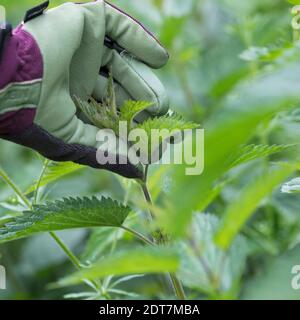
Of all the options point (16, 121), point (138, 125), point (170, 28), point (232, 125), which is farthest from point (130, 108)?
point (170, 28)

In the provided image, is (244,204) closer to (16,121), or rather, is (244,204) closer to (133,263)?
(133,263)

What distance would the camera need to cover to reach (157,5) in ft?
6.18

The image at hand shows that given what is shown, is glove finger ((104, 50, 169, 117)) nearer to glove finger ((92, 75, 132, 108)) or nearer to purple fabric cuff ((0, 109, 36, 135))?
glove finger ((92, 75, 132, 108))

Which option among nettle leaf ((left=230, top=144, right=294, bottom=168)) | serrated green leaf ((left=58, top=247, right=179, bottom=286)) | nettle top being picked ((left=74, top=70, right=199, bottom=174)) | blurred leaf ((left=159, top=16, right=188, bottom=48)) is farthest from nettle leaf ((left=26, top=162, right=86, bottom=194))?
blurred leaf ((left=159, top=16, right=188, bottom=48))

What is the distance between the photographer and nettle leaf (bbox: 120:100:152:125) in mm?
822

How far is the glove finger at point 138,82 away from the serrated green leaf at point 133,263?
358 mm

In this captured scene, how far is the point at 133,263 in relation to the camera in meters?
0.59

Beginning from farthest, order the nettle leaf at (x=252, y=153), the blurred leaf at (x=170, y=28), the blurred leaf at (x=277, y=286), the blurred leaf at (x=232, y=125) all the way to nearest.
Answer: the blurred leaf at (x=170, y=28)
the nettle leaf at (x=252, y=153)
the blurred leaf at (x=277, y=286)
the blurred leaf at (x=232, y=125)

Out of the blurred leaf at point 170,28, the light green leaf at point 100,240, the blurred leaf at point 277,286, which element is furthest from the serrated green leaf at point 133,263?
the blurred leaf at point 170,28

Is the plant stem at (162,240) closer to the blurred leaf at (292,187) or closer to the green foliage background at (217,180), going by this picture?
the green foliage background at (217,180)

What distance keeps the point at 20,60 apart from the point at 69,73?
0.39 feet

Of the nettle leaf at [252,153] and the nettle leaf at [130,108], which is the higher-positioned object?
the nettle leaf at [130,108]

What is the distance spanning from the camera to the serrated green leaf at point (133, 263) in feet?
1.87

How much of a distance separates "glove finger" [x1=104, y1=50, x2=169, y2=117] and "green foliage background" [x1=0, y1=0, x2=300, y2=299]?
9cm
